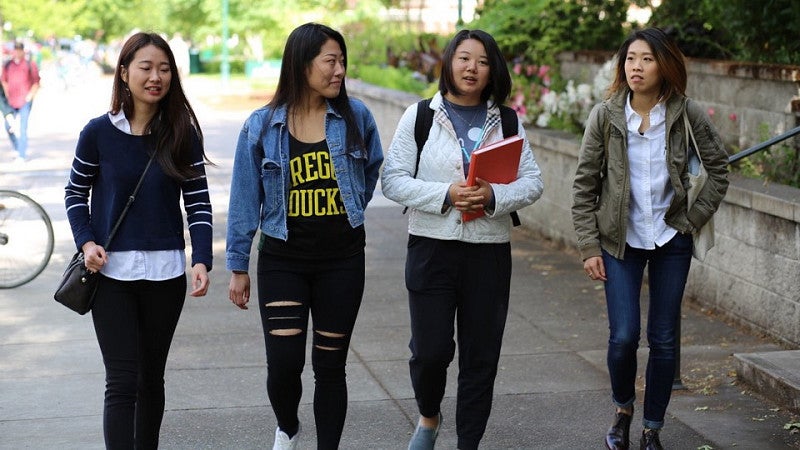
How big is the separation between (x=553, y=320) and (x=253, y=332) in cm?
202

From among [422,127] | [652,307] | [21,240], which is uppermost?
[422,127]

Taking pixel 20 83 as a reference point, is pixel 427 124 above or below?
above

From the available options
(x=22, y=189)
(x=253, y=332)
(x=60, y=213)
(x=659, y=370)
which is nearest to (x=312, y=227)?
(x=659, y=370)

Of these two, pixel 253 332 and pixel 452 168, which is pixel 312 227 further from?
pixel 253 332

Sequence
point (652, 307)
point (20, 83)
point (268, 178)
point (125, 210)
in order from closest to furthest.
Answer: point (125, 210)
point (268, 178)
point (652, 307)
point (20, 83)

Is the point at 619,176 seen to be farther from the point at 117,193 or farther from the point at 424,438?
the point at 117,193

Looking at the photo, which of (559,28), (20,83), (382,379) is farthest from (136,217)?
(20,83)

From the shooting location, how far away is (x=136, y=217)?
15.0 ft

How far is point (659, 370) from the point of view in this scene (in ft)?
17.3

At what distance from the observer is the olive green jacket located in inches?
203

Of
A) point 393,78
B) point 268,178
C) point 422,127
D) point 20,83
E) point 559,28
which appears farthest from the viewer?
point 20,83

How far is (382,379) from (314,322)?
200cm

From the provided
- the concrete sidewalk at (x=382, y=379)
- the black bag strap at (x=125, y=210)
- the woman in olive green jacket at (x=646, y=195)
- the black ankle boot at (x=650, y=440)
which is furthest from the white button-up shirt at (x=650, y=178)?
the black bag strap at (x=125, y=210)

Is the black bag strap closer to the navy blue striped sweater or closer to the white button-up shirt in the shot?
the navy blue striped sweater
